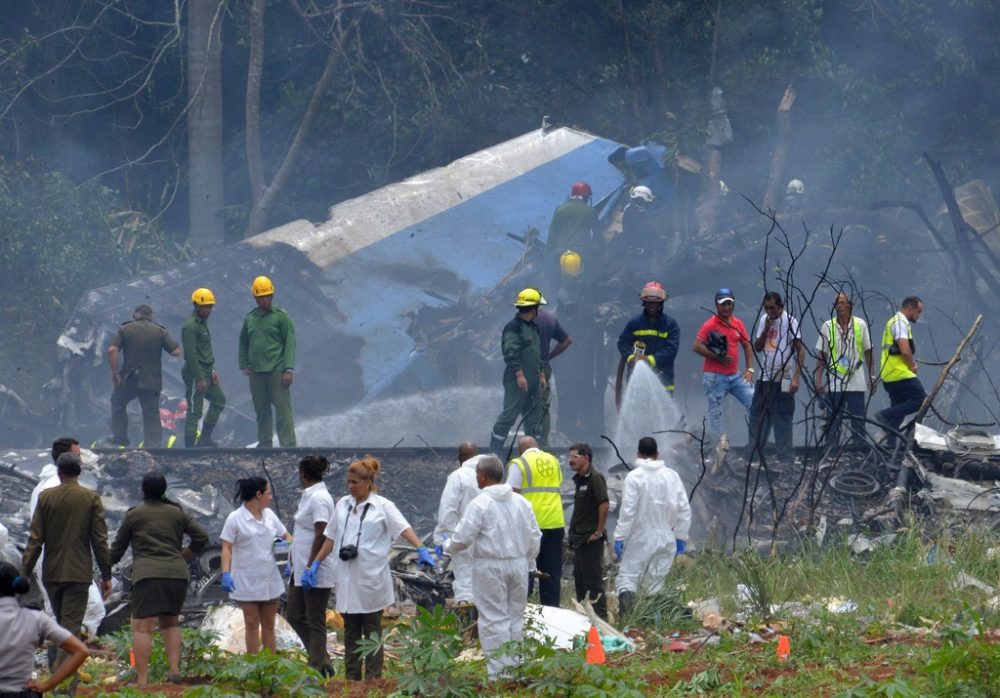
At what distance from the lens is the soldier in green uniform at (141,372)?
12742mm

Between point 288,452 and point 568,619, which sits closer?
point 568,619

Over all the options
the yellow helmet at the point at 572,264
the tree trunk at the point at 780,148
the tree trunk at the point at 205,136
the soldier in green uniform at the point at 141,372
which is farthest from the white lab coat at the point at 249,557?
the tree trunk at the point at 780,148

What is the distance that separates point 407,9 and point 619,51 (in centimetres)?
324

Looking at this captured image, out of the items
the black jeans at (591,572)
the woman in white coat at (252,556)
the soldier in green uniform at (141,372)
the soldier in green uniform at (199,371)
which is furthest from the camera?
the soldier in green uniform at (141,372)

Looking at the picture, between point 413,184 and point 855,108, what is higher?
point 855,108

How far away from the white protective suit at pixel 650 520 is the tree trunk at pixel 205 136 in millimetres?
12106

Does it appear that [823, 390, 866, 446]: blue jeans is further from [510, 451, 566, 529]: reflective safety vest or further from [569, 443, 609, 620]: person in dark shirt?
[510, 451, 566, 529]: reflective safety vest

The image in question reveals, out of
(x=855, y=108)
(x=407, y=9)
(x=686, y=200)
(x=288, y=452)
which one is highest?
(x=407, y=9)

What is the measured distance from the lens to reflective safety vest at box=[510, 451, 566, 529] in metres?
8.66

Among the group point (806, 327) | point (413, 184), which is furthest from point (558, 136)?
point (806, 327)

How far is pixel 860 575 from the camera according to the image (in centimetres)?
914

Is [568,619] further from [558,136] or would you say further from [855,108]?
[855,108]

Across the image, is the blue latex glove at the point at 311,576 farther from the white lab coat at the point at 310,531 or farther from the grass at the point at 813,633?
the grass at the point at 813,633

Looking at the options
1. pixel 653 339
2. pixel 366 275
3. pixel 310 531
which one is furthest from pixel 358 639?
pixel 366 275
